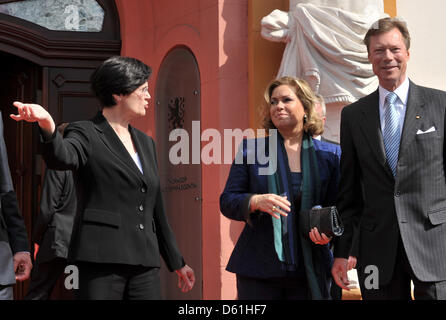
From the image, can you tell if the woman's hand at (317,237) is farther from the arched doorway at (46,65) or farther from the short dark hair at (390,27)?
the arched doorway at (46,65)

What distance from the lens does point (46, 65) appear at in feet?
24.4

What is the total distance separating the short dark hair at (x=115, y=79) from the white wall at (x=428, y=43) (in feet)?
11.3

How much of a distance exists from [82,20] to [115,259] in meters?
4.64

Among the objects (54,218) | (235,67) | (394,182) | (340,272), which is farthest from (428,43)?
(54,218)

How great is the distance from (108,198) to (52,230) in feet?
9.29

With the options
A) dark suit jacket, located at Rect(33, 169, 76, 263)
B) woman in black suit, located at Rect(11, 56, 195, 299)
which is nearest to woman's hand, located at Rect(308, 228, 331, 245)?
woman in black suit, located at Rect(11, 56, 195, 299)

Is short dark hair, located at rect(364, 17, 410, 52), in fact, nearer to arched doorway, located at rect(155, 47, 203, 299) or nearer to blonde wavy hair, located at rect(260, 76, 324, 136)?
blonde wavy hair, located at rect(260, 76, 324, 136)

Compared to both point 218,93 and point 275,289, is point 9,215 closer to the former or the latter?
point 275,289

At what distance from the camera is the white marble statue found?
5992 mm

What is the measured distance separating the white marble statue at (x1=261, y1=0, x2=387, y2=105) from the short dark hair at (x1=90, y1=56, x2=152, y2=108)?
247 cm

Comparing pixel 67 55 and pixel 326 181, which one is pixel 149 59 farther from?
pixel 326 181

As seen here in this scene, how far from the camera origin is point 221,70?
21.5 ft

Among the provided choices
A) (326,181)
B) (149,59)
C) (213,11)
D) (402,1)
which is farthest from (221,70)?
(326,181)

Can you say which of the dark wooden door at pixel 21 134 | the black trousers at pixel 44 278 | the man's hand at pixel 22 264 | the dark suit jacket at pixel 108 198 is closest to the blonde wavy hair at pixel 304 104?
the dark suit jacket at pixel 108 198
